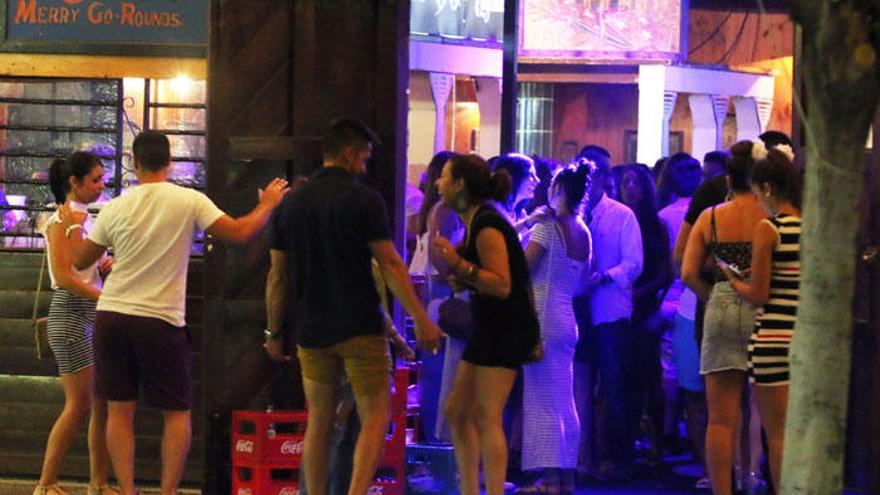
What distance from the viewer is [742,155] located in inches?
342

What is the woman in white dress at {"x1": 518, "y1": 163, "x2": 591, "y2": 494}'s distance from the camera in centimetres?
984

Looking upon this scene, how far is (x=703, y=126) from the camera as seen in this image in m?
19.5

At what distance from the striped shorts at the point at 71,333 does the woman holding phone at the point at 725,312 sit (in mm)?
3357

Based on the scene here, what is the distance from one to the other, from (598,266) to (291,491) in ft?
8.99

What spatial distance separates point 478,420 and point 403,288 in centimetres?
91

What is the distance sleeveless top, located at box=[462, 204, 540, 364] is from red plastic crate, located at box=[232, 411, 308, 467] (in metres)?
1.26

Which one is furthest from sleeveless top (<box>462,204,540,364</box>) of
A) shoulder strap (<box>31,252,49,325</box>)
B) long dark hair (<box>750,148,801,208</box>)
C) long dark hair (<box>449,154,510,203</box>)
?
shoulder strap (<box>31,252,49,325</box>)

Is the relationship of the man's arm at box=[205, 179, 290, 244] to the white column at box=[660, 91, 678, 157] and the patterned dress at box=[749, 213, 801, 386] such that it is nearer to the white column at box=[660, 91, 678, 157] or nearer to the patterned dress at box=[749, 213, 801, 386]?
the patterned dress at box=[749, 213, 801, 386]

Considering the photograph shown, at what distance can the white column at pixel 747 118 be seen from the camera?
787 inches

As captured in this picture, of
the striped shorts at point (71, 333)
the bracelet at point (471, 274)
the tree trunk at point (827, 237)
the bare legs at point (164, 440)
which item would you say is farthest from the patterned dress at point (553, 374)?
the tree trunk at point (827, 237)

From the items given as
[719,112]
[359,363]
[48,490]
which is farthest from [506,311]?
[719,112]

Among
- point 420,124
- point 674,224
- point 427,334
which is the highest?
point 420,124

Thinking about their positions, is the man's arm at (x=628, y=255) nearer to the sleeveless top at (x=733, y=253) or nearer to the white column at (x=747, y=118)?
the sleeveless top at (x=733, y=253)

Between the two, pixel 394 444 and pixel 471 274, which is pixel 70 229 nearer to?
pixel 394 444
